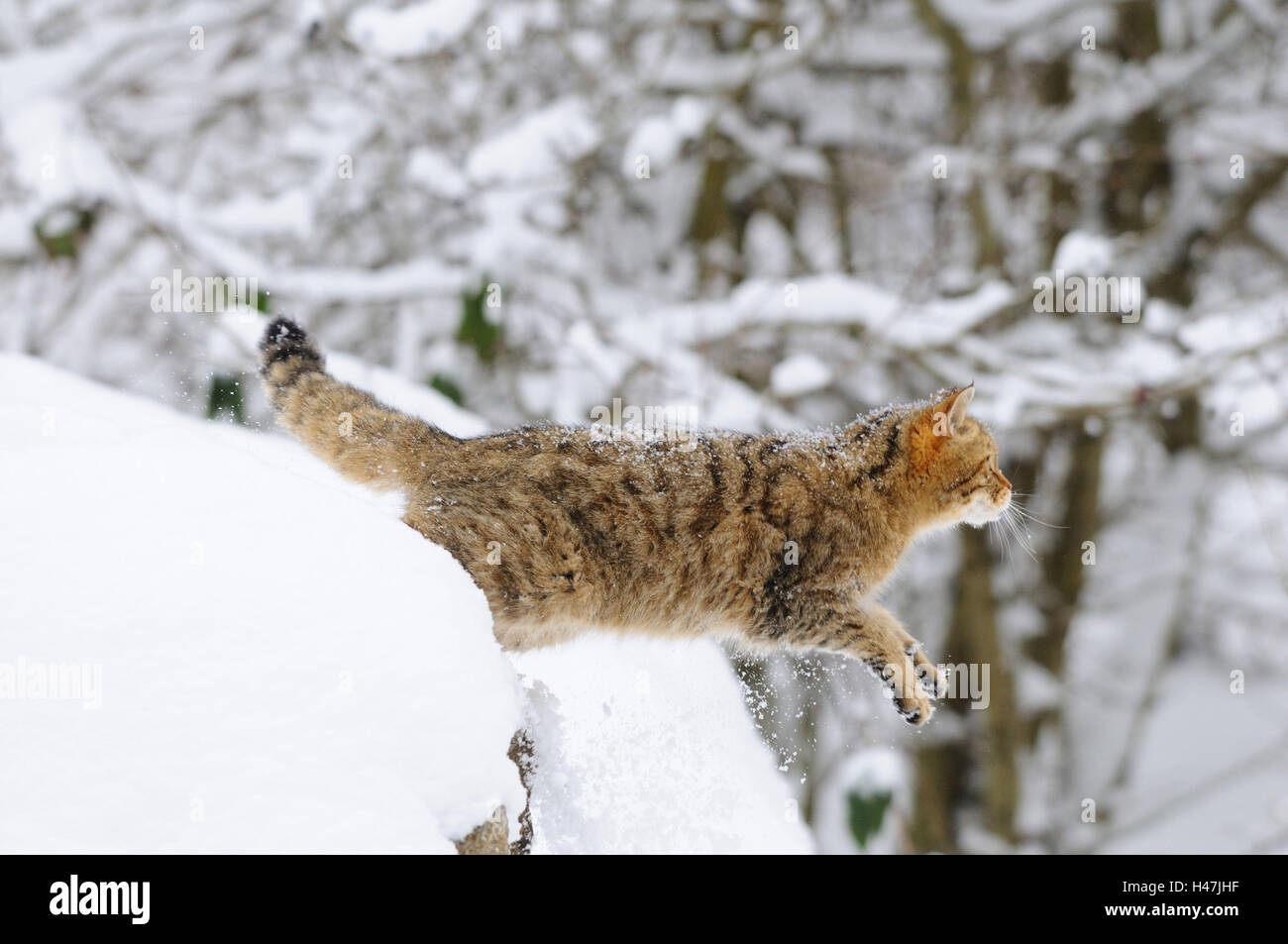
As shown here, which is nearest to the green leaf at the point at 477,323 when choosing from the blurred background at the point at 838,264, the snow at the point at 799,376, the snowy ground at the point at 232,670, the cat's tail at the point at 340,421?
the blurred background at the point at 838,264

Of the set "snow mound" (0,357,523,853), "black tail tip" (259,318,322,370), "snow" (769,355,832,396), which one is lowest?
"snow mound" (0,357,523,853)

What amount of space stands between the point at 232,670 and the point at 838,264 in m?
9.55

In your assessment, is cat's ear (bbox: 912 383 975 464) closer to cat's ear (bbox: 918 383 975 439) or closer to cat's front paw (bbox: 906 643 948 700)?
cat's ear (bbox: 918 383 975 439)

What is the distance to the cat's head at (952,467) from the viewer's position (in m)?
4.84

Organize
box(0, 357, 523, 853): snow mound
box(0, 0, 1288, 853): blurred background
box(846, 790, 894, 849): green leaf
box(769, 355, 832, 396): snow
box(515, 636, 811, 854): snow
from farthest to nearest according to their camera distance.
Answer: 1. box(0, 0, 1288, 853): blurred background
2. box(769, 355, 832, 396): snow
3. box(846, 790, 894, 849): green leaf
4. box(515, 636, 811, 854): snow
5. box(0, 357, 523, 853): snow mound

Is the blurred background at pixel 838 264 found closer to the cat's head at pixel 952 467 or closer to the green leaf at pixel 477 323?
the green leaf at pixel 477 323

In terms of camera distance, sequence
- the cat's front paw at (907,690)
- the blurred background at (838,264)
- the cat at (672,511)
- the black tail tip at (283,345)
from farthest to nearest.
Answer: the blurred background at (838,264), the black tail tip at (283,345), the cat's front paw at (907,690), the cat at (672,511)

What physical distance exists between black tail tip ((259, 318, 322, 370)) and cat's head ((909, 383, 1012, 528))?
2303 millimetres

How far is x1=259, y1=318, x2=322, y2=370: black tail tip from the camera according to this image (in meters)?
4.48

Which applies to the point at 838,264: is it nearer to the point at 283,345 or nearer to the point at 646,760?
the point at 283,345

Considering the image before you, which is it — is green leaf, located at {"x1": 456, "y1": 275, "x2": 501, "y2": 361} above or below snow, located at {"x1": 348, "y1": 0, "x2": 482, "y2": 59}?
below

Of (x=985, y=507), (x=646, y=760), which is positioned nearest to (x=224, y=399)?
(x=646, y=760)

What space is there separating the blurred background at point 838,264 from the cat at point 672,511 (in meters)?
1.94

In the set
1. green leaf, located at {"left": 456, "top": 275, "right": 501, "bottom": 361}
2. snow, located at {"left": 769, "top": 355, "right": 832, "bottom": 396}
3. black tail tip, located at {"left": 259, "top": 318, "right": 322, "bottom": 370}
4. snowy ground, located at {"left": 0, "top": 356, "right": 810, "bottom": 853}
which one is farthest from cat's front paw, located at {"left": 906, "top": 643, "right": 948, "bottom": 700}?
green leaf, located at {"left": 456, "top": 275, "right": 501, "bottom": 361}
